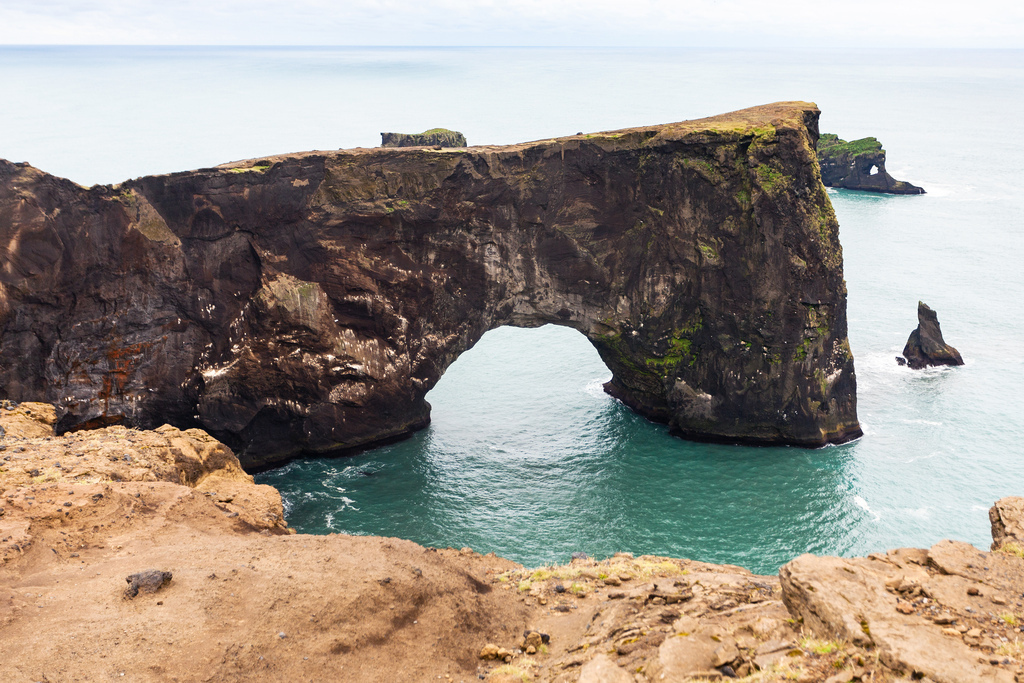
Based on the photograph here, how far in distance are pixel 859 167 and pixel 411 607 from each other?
131758mm

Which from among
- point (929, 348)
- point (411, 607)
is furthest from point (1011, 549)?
point (929, 348)

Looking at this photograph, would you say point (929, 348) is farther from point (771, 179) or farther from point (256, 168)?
point (256, 168)

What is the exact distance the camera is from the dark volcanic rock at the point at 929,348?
5872cm

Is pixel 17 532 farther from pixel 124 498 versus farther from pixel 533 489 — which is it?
pixel 533 489

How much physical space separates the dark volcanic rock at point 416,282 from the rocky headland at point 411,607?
60.8ft

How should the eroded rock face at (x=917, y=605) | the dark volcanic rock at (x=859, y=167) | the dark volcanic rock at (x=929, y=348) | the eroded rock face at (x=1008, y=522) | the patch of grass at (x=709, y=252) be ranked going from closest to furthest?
the eroded rock face at (x=917, y=605) < the eroded rock face at (x=1008, y=522) < the patch of grass at (x=709, y=252) < the dark volcanic rock at (x=929, y=348) < the dark volcanic rock at (x=859, y=167)

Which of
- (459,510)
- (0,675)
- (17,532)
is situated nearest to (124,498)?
(17,532)

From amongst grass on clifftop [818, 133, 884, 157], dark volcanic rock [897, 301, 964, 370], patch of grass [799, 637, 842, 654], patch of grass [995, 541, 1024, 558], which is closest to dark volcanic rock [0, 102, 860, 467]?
dark volcanic rock [897, 301, 964, 370]

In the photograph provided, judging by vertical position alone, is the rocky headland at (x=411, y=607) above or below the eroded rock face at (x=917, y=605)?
below

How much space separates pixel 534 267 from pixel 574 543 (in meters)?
19.1

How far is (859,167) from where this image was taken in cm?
12888

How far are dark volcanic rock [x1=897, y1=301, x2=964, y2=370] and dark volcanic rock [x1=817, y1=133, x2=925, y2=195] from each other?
7105 cm

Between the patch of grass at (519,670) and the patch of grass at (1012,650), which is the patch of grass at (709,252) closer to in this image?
the patch of grass at (519,670)

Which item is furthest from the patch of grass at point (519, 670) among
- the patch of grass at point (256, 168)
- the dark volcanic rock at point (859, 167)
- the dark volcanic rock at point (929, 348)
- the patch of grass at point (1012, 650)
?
the dark volcanic rock at point (859, 167)
